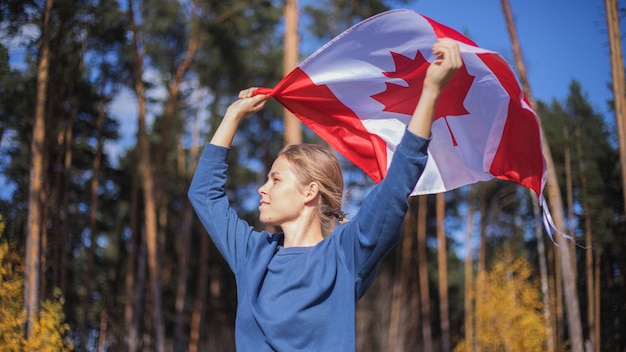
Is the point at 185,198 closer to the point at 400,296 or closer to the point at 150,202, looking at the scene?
the point at 150,202

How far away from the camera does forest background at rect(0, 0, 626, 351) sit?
13539 millimetres

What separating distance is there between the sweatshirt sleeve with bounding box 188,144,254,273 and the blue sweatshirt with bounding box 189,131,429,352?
0.17 ft

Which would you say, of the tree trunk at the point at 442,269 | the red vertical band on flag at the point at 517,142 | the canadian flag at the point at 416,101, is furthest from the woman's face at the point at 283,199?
the tree trunk at the point at 442,269

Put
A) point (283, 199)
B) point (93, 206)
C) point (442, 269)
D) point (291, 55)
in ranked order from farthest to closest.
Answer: point (442, 269)
point (93, 206)
point (291, 55)
point (283, 199)

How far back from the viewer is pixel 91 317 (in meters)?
22.3

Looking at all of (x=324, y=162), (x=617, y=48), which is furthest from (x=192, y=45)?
(x=324, y=162)

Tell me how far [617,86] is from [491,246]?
2132cm

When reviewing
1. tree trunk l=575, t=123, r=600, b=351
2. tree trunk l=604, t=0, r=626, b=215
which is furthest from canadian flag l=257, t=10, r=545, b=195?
tree trunk l=575, t=123, r=600, b=351

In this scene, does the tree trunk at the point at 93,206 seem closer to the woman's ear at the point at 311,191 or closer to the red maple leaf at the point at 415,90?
the red maple leaf at the point at 415,90

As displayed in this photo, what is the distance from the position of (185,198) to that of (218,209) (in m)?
20.3

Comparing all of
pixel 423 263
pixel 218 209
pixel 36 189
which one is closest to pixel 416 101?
pixel 218 209

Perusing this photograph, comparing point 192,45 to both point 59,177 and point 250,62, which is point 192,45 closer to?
point 250,62

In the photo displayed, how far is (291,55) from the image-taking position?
1221 cm

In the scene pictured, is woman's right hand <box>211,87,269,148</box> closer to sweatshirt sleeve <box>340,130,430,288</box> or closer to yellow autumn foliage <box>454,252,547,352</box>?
sweatshirt sleeve <box>340,130,430,288</box>
